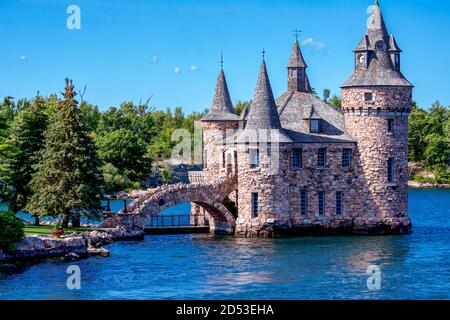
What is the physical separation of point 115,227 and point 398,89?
68.4 ft

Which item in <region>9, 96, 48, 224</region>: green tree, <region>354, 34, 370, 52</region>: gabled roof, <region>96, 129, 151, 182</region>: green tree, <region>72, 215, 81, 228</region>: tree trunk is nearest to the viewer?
<region>72, 215, 81, 228</region>: tree trunk

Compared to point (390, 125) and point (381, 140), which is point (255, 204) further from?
point (390, 125)

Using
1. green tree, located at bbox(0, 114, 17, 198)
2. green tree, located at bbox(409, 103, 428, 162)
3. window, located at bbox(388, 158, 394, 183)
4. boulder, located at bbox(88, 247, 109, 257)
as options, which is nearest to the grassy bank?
green tree, located at bbox(0, 114, 17, 198)

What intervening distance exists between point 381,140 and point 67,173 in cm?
2089

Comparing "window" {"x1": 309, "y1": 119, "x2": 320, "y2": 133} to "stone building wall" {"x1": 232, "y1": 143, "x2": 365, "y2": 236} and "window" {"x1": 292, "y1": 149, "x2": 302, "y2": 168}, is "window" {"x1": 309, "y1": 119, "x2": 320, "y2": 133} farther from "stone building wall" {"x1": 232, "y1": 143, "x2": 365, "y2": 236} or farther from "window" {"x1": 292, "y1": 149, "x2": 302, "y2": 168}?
"window" {"x1": 292, "y1": 149, "x2": 302, "y2": 168}

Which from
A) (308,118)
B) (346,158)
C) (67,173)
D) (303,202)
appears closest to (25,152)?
(67,173)

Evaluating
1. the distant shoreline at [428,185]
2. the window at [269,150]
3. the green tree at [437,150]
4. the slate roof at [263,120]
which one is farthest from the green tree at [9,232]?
the green tree at [437,150]

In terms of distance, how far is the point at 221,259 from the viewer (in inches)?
2488

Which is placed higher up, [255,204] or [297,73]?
[297,73]

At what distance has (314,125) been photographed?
246 ft

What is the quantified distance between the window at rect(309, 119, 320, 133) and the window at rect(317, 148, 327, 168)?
1357 millimetres

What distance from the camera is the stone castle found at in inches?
2857

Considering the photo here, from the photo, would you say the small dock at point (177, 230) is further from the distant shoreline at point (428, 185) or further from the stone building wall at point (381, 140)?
the distant shoreline at point (428, 185)
